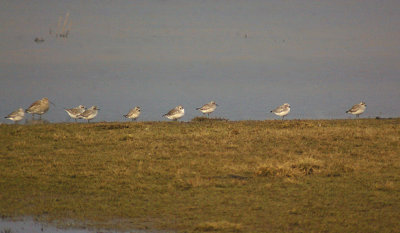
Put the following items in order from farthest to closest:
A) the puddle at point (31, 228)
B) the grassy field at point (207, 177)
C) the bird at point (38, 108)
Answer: the bird at point (38, 108), the grassy field at point (207, 177), the puddle at point (31, 228)

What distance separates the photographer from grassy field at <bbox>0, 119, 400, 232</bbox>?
1169 cm

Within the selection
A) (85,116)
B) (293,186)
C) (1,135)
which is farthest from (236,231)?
(85,116)

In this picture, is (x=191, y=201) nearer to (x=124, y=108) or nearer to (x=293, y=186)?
(x=293, y=186)

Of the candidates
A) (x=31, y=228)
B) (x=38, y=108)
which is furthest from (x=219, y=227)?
(x=38, y=108)

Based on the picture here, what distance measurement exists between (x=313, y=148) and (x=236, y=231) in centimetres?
795

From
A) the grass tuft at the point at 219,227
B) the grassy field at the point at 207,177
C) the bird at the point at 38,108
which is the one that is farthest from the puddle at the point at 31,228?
the bird at the point at 38,108

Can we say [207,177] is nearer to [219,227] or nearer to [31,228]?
[219,227]

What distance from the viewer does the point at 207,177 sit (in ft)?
48.3

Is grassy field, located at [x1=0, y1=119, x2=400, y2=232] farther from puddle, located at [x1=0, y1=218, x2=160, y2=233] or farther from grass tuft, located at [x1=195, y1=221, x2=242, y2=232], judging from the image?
puddle, located at [x1=0, y1=218, x2=160, y2=233]

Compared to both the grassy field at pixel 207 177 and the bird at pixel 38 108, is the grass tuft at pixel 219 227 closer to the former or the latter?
the grassy field at pixel 207 177

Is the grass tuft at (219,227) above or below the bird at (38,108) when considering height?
below

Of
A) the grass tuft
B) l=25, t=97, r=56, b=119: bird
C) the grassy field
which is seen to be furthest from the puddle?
l=25, t=97, r=56, b=119: bird

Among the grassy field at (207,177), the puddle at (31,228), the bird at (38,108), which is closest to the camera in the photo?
the puddle at (31,228)

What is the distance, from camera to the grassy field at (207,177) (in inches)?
460
